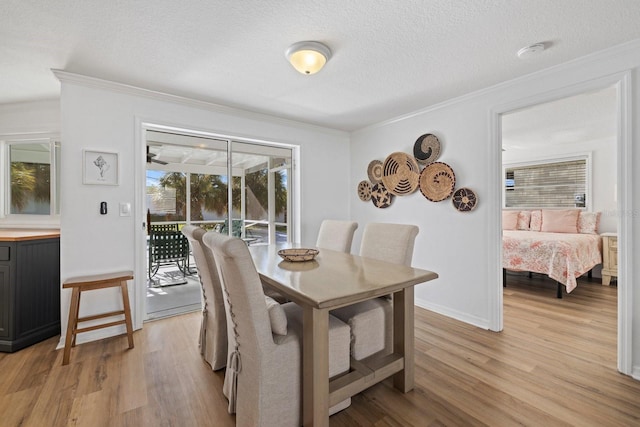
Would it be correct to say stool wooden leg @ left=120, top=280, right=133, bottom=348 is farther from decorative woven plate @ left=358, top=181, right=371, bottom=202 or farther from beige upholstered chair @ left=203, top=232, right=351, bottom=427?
decorative woven plate @ left=358, top=181, right=371, bottom=202

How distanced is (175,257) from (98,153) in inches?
69.7

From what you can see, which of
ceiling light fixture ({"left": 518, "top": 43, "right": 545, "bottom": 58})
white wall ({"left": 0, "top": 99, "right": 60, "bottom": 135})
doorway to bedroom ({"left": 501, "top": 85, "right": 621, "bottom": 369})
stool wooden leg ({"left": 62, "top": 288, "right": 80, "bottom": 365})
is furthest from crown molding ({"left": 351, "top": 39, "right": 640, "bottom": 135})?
white wall ({"left": 0, "top": 99, "right": 60, "bottom": 135})

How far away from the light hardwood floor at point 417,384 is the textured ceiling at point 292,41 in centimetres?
228

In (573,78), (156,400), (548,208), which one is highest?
(573,78)

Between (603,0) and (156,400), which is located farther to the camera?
(156,400)

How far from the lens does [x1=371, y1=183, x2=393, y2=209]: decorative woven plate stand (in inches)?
148

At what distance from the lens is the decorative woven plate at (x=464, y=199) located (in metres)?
2.85

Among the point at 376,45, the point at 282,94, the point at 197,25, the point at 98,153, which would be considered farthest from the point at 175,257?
the point at 376,45

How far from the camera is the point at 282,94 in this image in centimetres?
287

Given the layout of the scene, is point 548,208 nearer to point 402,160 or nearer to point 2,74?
point 402,160

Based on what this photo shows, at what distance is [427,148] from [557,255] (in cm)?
218

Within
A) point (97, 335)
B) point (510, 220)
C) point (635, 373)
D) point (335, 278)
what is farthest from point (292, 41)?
point (510, 220)

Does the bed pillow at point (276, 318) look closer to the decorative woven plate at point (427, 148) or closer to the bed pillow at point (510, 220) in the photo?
the decorative woven plate at point (427, 148)

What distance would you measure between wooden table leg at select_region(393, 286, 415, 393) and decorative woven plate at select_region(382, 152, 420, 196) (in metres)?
1.89
